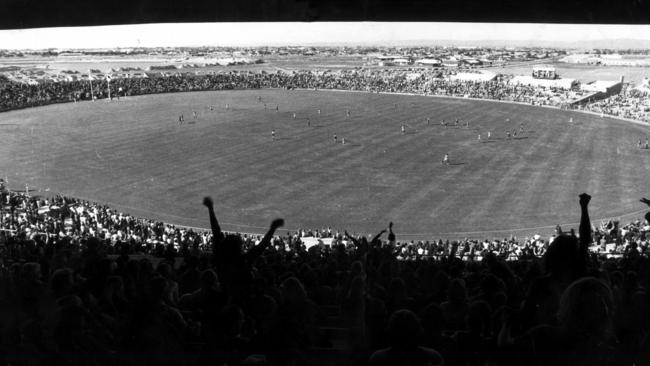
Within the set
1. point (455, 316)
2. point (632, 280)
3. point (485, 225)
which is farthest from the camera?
point (485, 225)

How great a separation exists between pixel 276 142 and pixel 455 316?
4183 cm

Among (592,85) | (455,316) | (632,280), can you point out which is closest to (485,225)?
(632,280)

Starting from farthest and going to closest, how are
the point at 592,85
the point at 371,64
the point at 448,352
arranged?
1. the point at 371,64
2. the point at 592,85
3. the point at 448,352

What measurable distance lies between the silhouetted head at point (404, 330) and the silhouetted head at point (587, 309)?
0.79m

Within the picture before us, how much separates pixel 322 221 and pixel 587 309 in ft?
78.8

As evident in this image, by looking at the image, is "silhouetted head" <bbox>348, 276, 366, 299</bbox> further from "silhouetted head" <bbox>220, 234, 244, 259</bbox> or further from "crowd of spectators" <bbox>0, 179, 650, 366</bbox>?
"silhouetted head" <bbox>220, 234, 244, 259</bbox>

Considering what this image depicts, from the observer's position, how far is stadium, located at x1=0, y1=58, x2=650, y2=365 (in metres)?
3.85

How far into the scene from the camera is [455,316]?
4828 millimetres

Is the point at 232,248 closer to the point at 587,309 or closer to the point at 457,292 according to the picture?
the point at 457,292

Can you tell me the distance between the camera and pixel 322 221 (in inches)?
1063

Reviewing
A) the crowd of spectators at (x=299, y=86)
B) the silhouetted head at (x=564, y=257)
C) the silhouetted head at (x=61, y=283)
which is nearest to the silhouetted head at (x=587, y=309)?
the silhouetted head at (x=564, y=257)

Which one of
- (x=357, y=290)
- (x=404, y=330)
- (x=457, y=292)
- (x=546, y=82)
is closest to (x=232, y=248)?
(x=357, y=290)

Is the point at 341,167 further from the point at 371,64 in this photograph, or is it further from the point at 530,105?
the point at 371,64

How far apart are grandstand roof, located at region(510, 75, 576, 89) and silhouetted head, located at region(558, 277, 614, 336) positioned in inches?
3327
